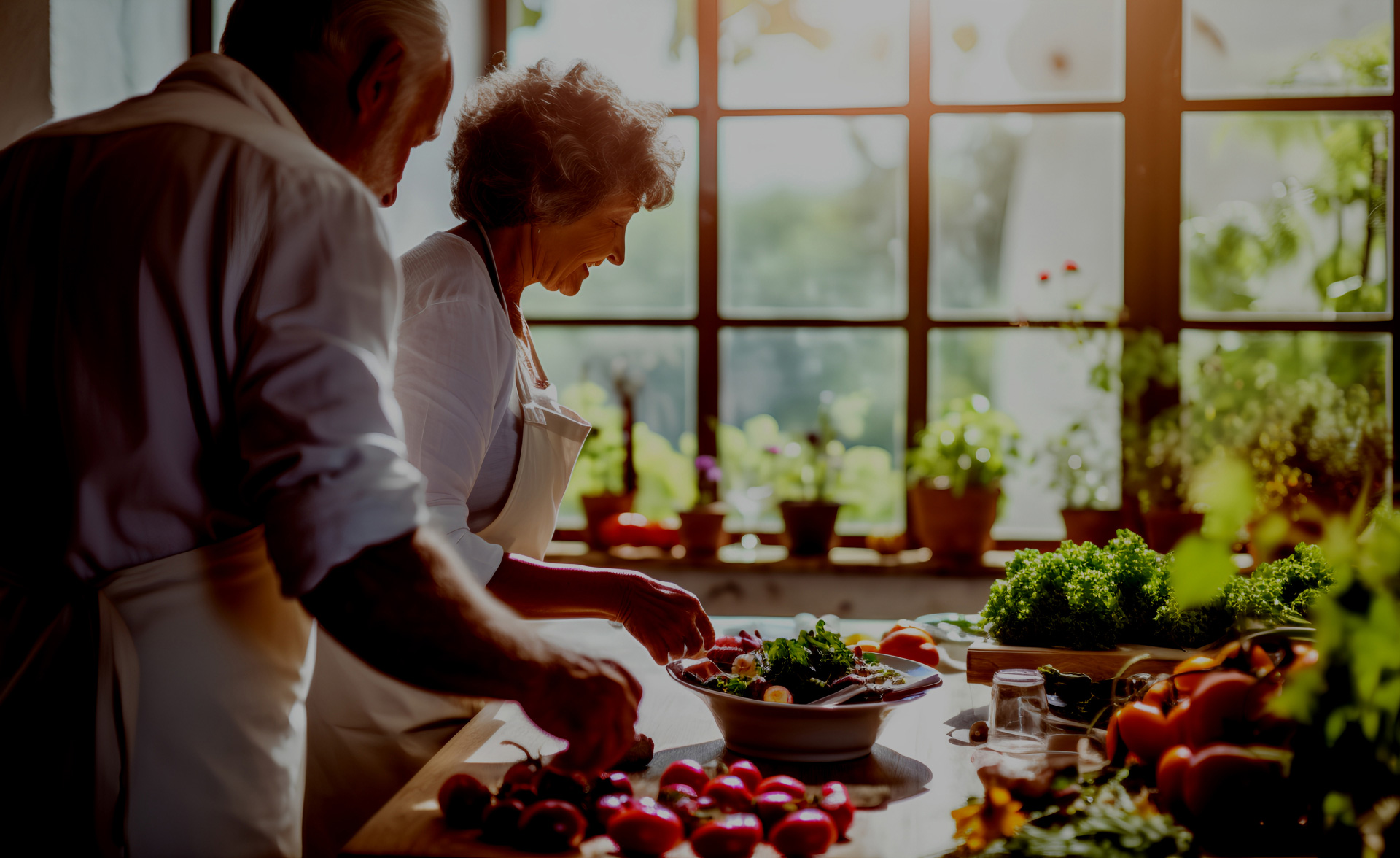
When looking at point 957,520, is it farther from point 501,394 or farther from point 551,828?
point 551,828

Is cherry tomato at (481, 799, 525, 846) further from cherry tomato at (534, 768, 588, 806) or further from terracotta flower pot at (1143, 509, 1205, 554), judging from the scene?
terracotta flower pot at (1143, 509, 1205, 554)

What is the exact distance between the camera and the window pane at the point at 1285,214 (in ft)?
10.6

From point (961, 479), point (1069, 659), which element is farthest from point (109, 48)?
point (961, 479)

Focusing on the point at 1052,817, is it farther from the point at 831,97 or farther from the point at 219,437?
the point at 831,97

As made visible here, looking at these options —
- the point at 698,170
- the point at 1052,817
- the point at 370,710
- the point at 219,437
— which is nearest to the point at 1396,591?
the point at 1052,817

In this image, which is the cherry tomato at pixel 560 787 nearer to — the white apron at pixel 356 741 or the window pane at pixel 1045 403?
the white apron at pixel 356 741

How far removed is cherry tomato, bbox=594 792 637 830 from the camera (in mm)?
958

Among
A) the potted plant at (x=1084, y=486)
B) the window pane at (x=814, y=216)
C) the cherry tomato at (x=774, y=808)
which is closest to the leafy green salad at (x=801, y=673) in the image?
the cherry tomato at (x=774, y=808)

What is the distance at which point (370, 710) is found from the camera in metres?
1.42

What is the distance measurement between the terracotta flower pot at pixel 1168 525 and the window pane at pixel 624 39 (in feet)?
6.50

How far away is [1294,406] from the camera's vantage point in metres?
3.09

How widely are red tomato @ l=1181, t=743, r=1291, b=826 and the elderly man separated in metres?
0.47

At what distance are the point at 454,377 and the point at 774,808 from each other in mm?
680

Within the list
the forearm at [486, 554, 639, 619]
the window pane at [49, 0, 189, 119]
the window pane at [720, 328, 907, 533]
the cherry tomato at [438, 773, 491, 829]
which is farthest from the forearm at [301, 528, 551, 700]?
the window pane at [720, 328, 907, 533]
